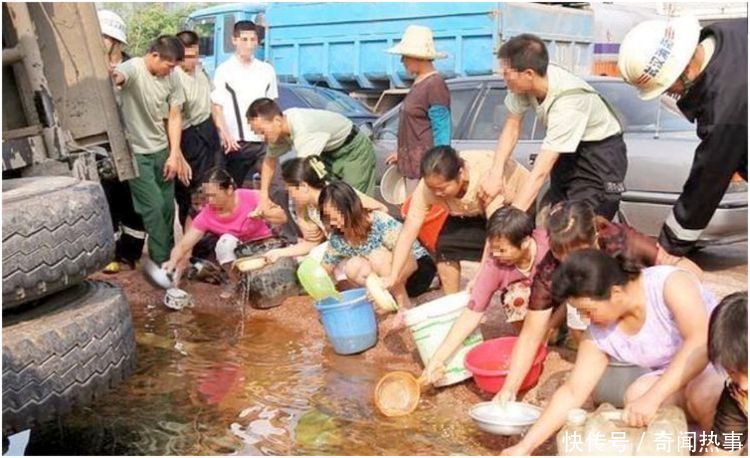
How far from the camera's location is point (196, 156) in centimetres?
733

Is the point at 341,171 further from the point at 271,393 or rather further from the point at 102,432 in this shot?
the point at 102,432

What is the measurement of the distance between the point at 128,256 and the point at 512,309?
11.5 ft

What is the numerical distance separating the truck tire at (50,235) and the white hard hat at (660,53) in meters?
2.11

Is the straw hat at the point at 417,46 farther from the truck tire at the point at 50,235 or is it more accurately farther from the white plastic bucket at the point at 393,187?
the truck tire at the point at 50,235

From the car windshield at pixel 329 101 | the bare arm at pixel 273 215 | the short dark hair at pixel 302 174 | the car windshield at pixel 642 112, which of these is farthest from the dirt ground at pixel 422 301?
the car windshield at pixel 329 101

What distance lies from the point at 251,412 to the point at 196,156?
3.24 meters

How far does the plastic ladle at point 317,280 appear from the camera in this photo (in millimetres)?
5461

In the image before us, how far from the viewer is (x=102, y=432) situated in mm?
4172

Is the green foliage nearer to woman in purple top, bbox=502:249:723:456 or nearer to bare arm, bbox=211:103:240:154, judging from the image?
bare arm, bbox=211:103:240:154

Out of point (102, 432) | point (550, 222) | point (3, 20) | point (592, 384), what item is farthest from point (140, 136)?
point (592, 384)

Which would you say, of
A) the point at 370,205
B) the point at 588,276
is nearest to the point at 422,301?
the point at 370,205

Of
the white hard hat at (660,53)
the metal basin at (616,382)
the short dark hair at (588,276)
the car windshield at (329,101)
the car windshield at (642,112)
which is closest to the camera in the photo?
the short dark hair at (588,276)

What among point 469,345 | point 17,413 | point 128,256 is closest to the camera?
point 17,413

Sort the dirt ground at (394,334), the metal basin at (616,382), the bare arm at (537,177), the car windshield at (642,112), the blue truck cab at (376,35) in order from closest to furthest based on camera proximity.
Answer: the metal basin at (616,382) → the dirt ground at (394,334) → the bare arm at (537,177) → the car windshield at (642,112) → the blue truck cab at (376,35)
